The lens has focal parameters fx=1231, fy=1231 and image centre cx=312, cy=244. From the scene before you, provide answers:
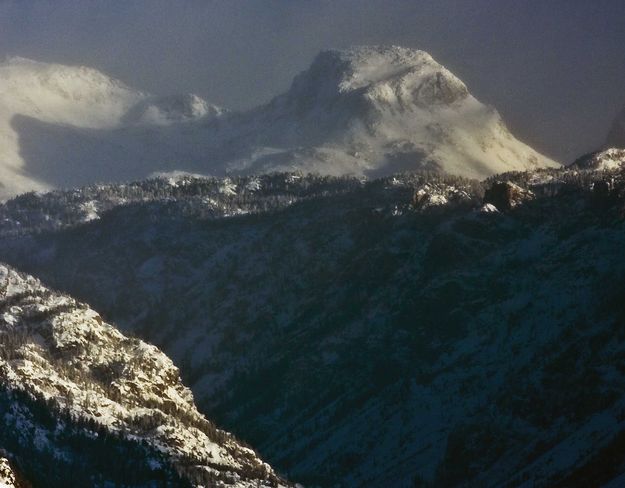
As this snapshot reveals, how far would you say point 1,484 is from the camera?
484 ft
